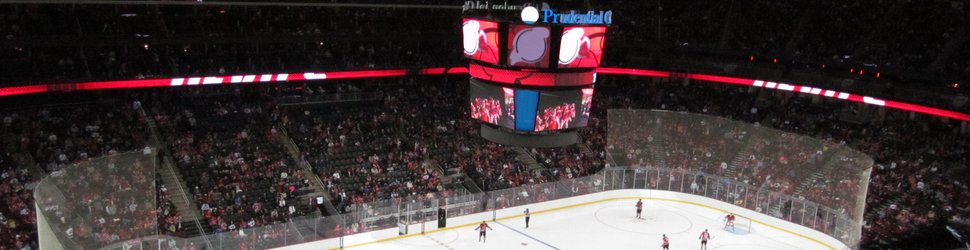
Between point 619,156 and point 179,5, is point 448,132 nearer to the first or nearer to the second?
point 619,156

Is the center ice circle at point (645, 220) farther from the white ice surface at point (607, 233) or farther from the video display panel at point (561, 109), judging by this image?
the video display panel at point (561, 109)

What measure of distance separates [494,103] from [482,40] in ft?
6.17

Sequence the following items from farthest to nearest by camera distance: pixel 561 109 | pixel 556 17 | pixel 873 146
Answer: pixel 873 146, pixel 561 109, pixel 556 17

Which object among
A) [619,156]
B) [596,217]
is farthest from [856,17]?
[596,217]

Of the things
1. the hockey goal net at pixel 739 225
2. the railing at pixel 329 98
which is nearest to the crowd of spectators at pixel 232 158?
the railing at pixel 329 98

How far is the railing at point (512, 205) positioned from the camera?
2355cm

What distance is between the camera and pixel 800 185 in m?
26.8

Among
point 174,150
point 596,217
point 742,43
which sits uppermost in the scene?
point 742,43

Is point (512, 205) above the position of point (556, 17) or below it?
below

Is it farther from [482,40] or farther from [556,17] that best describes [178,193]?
[556,17]

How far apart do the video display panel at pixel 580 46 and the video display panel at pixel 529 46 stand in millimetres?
438

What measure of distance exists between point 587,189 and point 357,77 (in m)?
12.2

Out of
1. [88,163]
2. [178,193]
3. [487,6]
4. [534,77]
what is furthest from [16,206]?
[534,77]

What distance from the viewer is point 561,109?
22.7 m
